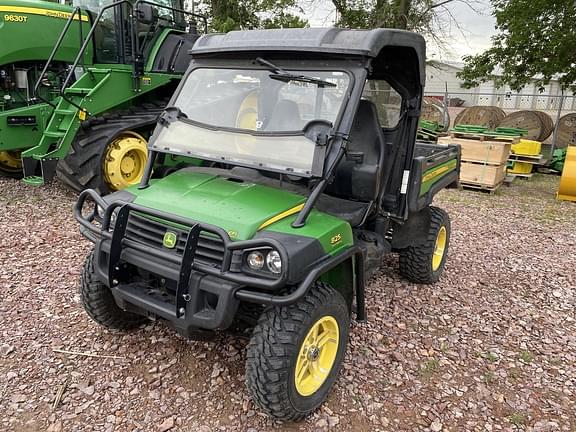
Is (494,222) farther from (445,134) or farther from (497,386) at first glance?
(497,386)

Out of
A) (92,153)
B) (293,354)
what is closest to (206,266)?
(293,354)

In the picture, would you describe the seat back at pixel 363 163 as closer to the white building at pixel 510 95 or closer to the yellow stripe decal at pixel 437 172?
the yellow stripe decal at pixel 437 172

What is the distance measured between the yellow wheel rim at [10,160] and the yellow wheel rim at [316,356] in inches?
255

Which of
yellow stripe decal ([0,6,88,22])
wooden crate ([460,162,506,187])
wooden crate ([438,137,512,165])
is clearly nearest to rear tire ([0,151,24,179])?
yellow stripe decal ([0,6,88,22])

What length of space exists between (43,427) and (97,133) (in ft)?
14.2

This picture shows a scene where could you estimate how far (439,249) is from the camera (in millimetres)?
4785

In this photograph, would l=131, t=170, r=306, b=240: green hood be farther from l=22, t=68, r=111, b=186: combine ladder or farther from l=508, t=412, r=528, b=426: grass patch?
l=22, t=68, r=111, b=186: combine ladder

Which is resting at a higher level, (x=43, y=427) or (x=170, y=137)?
(x=170, y=137)

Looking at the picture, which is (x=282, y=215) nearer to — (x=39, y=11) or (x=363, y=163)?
(x=363, y=163)

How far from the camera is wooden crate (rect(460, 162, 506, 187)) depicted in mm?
8547

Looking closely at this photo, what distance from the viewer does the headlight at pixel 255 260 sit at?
241 cm

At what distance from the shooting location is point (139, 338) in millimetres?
3381

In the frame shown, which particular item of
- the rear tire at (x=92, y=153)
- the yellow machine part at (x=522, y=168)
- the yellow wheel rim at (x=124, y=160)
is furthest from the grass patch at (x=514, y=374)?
the yellow machine part at (x=522, y=168)

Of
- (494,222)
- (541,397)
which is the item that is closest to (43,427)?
(541,397)
